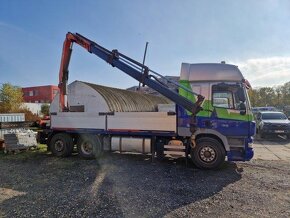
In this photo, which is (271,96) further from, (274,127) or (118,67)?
(118,67)

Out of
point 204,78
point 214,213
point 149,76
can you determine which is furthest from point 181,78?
point 214,213

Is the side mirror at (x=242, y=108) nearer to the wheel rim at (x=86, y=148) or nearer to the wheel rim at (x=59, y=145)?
the wheel rim at (x=86, y=148)

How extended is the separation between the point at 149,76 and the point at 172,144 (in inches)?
99.0

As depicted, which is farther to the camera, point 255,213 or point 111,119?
point 111,119

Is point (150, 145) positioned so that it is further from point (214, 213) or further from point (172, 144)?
point (214, 213)

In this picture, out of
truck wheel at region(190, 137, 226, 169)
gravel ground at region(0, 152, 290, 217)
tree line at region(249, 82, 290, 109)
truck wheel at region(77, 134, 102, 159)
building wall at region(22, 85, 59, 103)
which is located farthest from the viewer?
building wall at region(22, 85, 59, 103)

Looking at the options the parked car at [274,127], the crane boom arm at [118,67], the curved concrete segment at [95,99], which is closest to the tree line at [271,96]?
the parked car at [274,127]

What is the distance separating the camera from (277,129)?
16.6m

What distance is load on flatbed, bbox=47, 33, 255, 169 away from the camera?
802 cm

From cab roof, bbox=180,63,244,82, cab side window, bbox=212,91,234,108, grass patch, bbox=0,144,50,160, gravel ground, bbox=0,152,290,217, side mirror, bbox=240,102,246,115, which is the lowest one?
gravel ground, bbox=0,152,290,217

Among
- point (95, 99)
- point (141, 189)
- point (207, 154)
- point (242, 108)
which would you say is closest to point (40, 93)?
point (95, 99)

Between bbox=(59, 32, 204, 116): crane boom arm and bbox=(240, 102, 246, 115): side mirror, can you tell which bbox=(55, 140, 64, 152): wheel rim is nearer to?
bbox=(59, 32, 204, 116): crane boom arm

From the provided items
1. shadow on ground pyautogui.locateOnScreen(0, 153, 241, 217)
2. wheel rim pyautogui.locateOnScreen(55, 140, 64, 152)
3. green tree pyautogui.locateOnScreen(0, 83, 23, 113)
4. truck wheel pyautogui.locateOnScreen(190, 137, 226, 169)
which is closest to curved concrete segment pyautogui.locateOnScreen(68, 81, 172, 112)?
wheel rim pyautogui.locateOnScreen(55, 140, 64, 152)

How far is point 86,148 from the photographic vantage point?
10102mm
